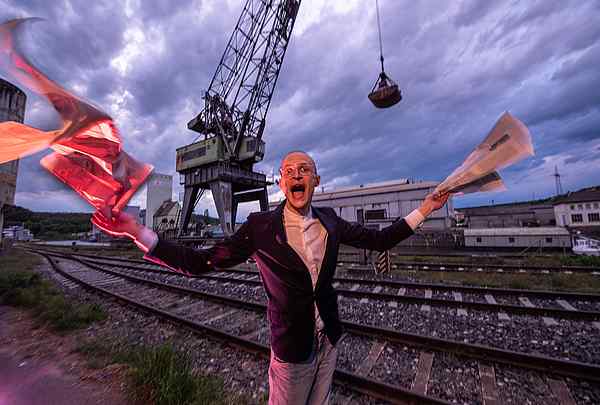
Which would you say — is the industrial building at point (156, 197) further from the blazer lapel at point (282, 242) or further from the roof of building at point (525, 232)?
the blazer lapel at point (282, 242)

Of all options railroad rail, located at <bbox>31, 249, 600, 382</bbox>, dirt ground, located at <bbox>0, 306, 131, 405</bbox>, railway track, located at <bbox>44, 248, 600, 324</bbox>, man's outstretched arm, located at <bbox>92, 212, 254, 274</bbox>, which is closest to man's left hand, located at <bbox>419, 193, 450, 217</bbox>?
man's outstretched arm, located at <bbox>92, 212, 254, 274</bbox>

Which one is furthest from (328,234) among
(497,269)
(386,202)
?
(386,202)

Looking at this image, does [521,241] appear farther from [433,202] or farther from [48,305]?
[48,305]

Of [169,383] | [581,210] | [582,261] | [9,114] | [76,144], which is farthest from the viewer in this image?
[581,210]

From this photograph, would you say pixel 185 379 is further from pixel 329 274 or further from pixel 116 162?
pixel 116 162

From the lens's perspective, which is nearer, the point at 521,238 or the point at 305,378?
the point at 305,378

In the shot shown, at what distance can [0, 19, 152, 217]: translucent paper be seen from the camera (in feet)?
3.13

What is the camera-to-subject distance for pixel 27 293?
7781mm

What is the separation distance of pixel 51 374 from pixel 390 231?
17.2ft

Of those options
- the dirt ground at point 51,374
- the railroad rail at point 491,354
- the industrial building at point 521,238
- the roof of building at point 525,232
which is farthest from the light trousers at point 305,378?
the roof of building at point 525,232

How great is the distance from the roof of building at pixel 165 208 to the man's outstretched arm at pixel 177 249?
Answer: 4802 centimetres

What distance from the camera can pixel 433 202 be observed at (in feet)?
5.99

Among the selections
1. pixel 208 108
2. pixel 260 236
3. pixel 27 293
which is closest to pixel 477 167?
pixel 260 236

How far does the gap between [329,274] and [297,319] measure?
0.35 meters
